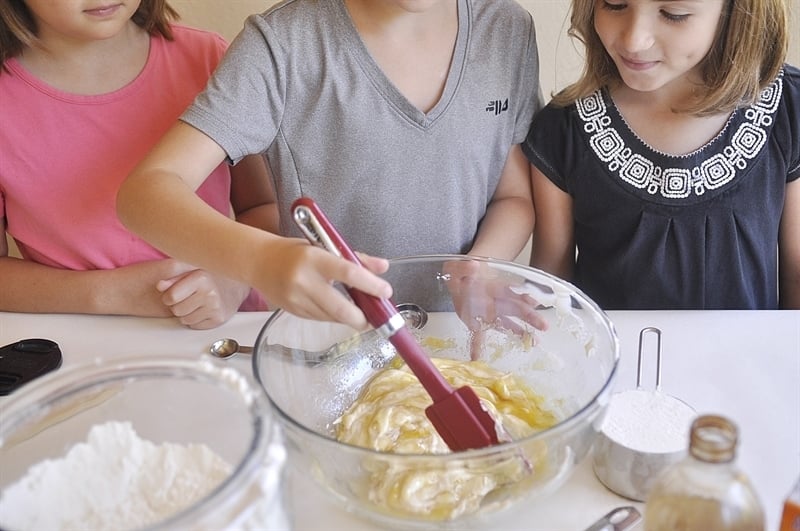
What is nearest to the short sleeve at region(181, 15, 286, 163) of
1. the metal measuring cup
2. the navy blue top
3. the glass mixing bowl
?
the glass mixing bowl

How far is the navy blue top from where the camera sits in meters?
1.01

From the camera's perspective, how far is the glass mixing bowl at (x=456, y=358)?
54cm

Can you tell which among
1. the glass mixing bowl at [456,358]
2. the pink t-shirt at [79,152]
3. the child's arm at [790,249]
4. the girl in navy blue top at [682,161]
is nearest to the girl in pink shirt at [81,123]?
the pink t-shirt at [79,152]

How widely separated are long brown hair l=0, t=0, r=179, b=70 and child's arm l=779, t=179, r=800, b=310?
36.6 inches

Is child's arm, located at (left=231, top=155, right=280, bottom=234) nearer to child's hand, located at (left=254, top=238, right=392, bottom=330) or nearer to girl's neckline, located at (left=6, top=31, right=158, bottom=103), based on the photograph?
girl's neckline, located at (left=6, top=31, right=158, bottom=103)

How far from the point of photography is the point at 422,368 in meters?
0.63

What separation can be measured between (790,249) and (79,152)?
1.04 metres

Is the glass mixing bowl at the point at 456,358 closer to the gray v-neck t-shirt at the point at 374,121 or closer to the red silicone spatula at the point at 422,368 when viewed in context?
the red silicone spatula at the point at 422,368

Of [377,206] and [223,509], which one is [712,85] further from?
[223,509]

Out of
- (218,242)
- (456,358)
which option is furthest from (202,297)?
(456,358)

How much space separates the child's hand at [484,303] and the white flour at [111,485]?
1.21 ft

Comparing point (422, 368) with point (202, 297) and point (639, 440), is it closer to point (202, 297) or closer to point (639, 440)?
point (639, 440)

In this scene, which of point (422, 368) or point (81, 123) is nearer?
point (422, 368)

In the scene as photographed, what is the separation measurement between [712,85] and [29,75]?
0.94m
